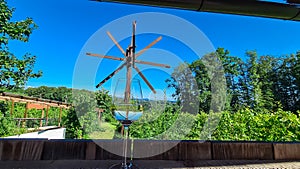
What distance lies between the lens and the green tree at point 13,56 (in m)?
2.19

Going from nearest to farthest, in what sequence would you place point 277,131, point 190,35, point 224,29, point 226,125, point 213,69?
1. point 277,131
2. point 190,35
3. point 226,125
4. point 224,29
5. point 213,69

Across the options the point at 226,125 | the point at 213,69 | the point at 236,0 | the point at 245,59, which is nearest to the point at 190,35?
the point at 236,0

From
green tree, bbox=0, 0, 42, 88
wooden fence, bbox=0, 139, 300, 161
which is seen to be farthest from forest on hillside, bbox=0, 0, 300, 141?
wooden fence, bbox=0, 139, 300, 161

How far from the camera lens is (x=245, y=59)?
294 inches

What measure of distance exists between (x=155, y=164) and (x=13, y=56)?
284 cm

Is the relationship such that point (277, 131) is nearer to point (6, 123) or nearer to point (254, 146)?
point (254, 146)

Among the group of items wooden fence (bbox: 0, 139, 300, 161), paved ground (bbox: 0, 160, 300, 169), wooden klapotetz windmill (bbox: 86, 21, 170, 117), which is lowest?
paved ground (bbox: 0, 160, 300, 169)

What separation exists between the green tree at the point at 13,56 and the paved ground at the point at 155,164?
247 cm

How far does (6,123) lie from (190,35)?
417cm

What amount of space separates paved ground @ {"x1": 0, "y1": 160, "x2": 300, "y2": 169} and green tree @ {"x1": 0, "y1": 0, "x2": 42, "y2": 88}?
2.47 m

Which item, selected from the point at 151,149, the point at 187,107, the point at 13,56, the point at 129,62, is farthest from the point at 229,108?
the point at 13,56

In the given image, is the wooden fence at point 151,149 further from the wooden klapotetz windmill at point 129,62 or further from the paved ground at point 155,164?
the wooden klapotetz windmill at point 129,62

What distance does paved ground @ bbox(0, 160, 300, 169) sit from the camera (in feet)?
1.29

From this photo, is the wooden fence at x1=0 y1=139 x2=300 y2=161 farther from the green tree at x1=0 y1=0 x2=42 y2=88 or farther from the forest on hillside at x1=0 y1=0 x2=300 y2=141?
the green tree at x1=0 y1=0 x2=42 y2=88
